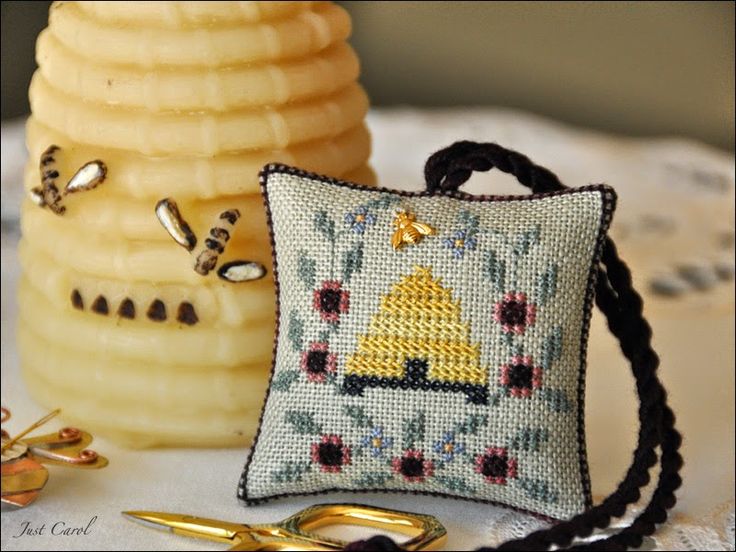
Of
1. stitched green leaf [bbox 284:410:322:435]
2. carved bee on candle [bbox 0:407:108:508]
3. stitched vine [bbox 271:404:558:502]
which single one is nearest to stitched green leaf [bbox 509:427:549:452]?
stitched vine [bbox 271:404:558:502]

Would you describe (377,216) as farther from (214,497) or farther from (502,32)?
(502,32)

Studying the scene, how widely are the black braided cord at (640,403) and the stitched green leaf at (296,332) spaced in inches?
3.9

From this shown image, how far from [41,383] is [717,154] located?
0.85m

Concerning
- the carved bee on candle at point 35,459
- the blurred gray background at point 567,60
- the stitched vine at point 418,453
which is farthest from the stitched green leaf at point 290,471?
the blurred gray background at point 567,60

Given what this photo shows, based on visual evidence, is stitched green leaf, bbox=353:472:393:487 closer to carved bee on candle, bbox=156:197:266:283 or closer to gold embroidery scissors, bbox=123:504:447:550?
gold embroidery scissors, bbox=123:504:447:550

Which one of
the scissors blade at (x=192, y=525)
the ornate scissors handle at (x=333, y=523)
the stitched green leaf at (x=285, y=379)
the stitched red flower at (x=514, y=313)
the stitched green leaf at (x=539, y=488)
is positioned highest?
the stitched red flower at (x=514, y=313)

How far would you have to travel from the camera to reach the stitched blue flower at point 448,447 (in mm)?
542

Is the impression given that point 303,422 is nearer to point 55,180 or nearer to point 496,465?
point 496,465

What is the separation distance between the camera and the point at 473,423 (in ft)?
1.77

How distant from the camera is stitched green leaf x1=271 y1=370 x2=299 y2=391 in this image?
0.56 metres

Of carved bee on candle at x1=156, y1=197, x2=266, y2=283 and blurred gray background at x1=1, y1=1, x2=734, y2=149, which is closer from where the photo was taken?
carved bee on candle at x1=156, y1=197, x2=266, y2=283

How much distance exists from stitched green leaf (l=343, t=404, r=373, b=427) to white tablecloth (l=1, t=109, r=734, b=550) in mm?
63

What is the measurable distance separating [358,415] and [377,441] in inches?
0.7

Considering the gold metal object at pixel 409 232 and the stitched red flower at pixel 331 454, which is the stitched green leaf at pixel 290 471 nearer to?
the stitched red flower at pixel 331 454
